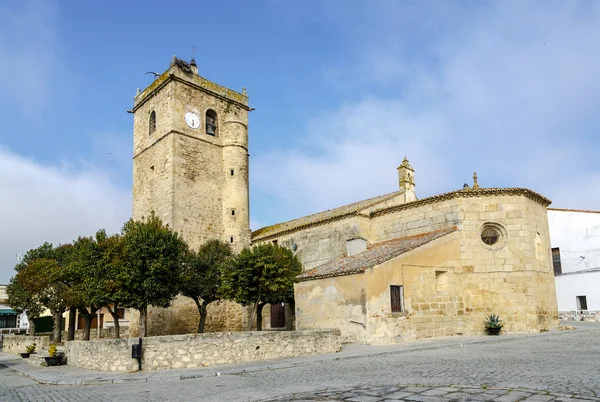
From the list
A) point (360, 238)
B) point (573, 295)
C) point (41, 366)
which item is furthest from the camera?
point (573, 295)

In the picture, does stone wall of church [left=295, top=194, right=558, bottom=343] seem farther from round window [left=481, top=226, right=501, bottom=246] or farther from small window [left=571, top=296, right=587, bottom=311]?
small window [left=571, top=296, right=587, bottom=311]

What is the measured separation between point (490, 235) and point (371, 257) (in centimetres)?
593

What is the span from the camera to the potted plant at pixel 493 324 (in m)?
20.0

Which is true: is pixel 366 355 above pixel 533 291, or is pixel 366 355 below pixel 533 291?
below

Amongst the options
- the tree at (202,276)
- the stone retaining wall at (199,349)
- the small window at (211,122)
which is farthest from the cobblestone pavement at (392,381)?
the small window at (211,122)

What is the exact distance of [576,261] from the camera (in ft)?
112

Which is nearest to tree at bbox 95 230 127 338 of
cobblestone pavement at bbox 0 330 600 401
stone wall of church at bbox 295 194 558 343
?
cobblestone pavement at bbox 0 330 600 401

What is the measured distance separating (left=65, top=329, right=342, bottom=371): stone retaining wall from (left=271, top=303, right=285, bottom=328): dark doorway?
13557 mm

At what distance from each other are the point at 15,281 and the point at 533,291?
27590 millimetres

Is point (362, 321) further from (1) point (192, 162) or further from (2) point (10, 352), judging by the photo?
(2) point (10, 352)

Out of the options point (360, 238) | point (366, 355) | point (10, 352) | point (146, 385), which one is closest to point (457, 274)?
point (360, 238)

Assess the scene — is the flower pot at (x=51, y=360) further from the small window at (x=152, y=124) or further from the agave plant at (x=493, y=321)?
the small window at (x=152, y=124)

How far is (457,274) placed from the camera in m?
21.0

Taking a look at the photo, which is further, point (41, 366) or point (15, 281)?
point (15, 281)
